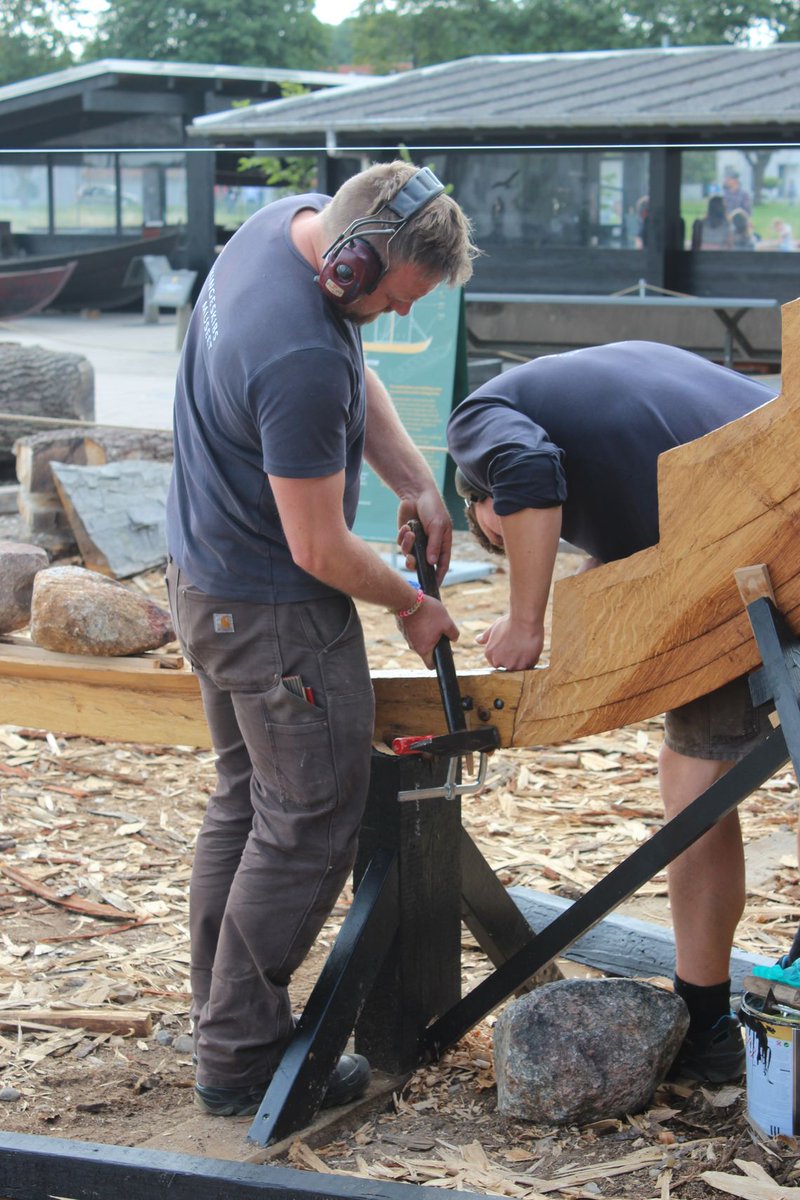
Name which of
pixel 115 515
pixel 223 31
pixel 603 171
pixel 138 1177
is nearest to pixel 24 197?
pixel 603 171

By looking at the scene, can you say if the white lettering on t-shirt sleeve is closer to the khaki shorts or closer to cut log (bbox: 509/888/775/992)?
the khaki shorts

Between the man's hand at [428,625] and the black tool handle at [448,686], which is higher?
the man's hand at [428,625]

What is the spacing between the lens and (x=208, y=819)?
3.03 m

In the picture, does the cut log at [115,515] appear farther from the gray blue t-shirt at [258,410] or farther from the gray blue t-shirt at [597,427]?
the gray blue t-shirt at [597,427]

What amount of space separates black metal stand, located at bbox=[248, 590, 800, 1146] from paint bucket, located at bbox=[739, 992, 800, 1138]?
33cm

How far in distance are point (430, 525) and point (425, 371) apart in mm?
4625

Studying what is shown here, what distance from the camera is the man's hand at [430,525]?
9.67ft

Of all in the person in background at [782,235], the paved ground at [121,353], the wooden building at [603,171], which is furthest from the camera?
the paved ground at [121,353]

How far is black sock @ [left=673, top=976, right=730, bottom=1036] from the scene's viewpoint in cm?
304

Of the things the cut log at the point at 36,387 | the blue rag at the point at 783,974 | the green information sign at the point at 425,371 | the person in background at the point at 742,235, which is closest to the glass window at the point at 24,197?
the person in background at the point at 742,235

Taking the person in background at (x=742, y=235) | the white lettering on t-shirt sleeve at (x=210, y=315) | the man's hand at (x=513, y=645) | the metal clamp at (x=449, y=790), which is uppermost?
the person in background at (x=742, y=235)

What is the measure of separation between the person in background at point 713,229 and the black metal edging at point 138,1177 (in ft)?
36.8

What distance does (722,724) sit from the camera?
9.20 feet

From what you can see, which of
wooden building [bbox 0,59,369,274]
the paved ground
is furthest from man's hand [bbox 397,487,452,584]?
wooden building [bbox 0,59,369,274]
